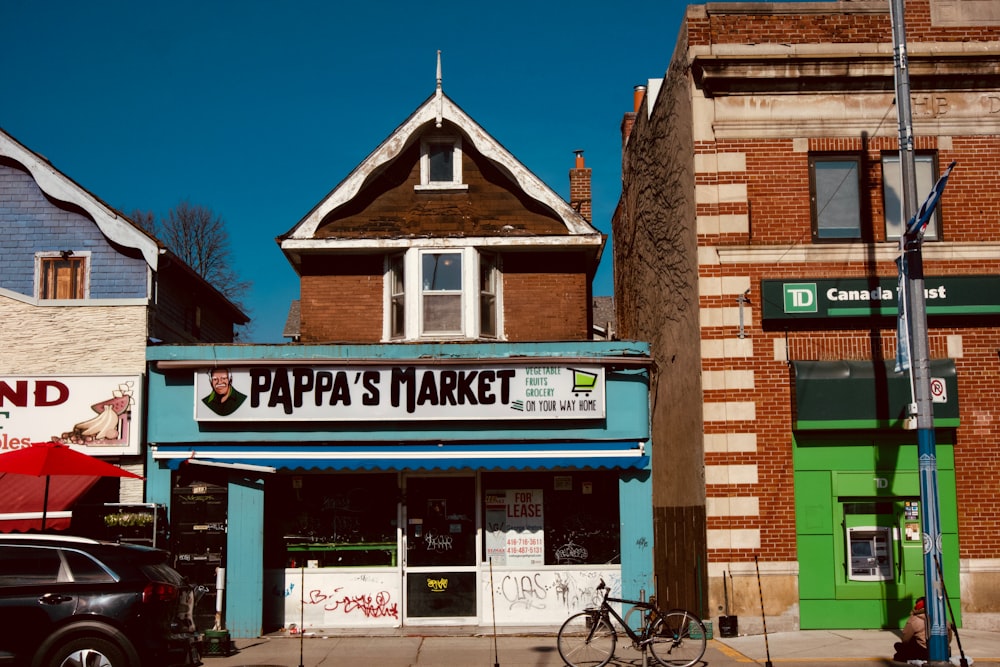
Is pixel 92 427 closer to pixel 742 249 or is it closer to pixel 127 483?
pixel 127 483

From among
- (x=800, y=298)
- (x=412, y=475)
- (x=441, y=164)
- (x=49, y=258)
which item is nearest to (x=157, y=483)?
(x=412, y=475)

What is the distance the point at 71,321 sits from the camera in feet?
52.2

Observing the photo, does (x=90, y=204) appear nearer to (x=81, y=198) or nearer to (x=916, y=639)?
(x=81, y=198)

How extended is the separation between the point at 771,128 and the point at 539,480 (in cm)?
660

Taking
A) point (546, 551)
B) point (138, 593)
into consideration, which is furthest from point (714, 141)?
point (138, 593)

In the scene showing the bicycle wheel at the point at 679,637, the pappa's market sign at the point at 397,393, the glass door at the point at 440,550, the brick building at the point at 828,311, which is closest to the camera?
the bicycle wheel at the point at 679,637

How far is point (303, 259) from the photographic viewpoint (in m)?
17.7

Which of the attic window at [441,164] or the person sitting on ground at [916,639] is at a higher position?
Answer: the attic window at [441,164]

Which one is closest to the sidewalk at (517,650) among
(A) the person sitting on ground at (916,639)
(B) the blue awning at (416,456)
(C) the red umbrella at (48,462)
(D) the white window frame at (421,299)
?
(A) the person sitting on ground at (916,639)

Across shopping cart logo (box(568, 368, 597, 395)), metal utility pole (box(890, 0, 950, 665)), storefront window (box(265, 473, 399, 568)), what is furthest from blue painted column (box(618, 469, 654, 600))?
metal utility pole (box(890, 0, 950, 665))

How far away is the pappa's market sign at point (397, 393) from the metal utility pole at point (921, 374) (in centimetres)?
476

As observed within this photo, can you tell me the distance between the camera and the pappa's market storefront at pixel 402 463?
15.5 m

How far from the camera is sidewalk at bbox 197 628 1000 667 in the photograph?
12.9 meters

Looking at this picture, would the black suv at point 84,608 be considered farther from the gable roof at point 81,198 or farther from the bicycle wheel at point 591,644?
the gable roof at point 81,198
